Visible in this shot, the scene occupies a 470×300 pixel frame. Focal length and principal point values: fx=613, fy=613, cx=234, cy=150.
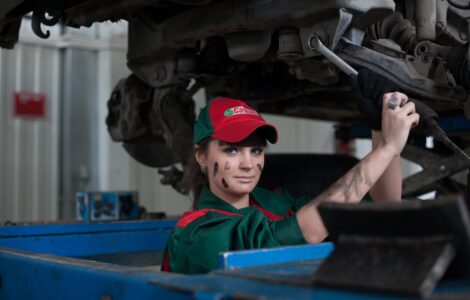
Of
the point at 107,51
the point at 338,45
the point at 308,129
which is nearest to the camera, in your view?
the point at 338,45

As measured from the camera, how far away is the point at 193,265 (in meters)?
1.30

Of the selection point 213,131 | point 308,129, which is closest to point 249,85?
point 213,131

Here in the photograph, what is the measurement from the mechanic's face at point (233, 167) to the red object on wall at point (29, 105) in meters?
3.35

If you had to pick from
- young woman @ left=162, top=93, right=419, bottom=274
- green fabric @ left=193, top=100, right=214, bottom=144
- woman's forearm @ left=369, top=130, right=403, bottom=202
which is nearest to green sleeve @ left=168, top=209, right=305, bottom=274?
young woman @ left=162, top=93, right=419, bottom=274

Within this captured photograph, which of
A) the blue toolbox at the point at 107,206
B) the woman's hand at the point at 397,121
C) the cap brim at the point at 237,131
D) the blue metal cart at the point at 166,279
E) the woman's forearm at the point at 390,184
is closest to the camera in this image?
the blue metal cart at the point at 166,279

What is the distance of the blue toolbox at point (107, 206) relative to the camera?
9.32 feet

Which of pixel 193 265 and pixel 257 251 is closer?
pixel 257 251

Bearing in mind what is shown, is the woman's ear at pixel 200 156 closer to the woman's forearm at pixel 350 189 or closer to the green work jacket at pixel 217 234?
the green work jacket at pixel 217 234

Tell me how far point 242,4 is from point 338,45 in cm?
32

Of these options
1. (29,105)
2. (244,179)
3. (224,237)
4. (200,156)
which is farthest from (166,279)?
(29,105)

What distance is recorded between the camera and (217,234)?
4.09 ft

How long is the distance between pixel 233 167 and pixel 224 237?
0.83 ft

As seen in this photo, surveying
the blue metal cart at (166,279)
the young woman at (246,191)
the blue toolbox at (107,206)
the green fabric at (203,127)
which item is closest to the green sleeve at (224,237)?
the young woman at (246,191)

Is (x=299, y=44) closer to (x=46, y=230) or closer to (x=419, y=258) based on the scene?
(x=46, y=230)
